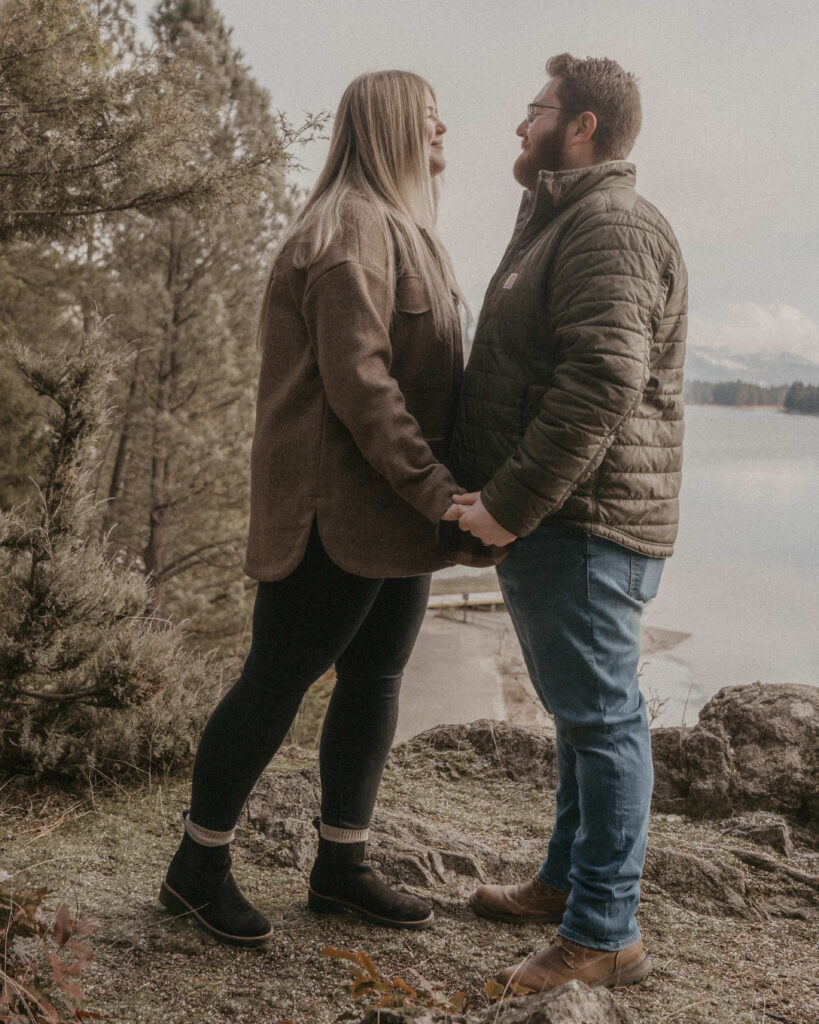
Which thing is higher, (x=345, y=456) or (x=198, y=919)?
(x=345, y=456)

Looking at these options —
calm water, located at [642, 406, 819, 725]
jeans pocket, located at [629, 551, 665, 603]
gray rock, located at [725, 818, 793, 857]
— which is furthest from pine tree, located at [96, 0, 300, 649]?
calm water, located at [642, 406, 819, 725]

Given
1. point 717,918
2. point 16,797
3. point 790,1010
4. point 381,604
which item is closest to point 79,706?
point 16,797

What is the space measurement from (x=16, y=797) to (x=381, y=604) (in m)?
1.45

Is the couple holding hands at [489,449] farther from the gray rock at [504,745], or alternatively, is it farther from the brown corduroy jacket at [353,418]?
the gray rock at [504,745]

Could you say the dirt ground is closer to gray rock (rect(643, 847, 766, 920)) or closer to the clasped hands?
gray rock (rect(643, 847, 766, 920))

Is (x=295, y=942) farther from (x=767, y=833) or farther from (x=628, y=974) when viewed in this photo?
(x=767, y=833)

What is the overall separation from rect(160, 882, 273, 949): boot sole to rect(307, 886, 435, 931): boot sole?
169mm

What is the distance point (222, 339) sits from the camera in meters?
11.3

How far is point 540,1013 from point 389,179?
4.94 ft

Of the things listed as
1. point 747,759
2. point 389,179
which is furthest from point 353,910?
point 389,179

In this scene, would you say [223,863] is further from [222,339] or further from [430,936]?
[222,339]

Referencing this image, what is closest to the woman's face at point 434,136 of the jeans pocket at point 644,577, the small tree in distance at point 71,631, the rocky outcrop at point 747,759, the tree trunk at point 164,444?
the jeans pocket at point 644,577

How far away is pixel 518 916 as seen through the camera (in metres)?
1.94

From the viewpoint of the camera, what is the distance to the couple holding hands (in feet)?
5.01
